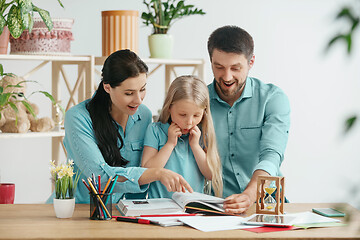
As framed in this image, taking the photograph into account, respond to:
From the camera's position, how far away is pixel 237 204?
1.74 metres

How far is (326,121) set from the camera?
465 centimetres

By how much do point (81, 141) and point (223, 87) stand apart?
0.71 meters

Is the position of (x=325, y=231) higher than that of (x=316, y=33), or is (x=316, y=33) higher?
(x=316, y=33)

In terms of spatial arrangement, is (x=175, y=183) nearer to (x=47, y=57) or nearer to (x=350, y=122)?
(x=350, y=122)

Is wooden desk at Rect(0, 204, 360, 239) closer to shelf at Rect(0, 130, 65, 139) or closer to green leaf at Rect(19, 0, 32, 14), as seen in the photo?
green leaf at Rect(19, 0, 32, 14)

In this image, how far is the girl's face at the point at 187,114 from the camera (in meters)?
2.08

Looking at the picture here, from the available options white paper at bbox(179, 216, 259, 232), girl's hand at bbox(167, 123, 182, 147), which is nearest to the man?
girl's hand at bbox(167, 123, 182, 147)

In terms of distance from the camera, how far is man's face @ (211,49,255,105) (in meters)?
2.17

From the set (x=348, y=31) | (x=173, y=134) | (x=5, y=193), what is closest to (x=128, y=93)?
(x=173, y=134)

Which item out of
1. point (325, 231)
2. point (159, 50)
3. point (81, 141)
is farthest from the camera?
point (159, 50)

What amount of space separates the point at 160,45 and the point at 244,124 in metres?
1.29

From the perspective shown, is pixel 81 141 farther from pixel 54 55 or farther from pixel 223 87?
pixel 54 55

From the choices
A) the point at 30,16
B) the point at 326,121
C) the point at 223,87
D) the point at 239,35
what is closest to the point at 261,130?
the point at 223,87

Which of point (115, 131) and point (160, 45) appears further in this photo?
point (160, 45)
